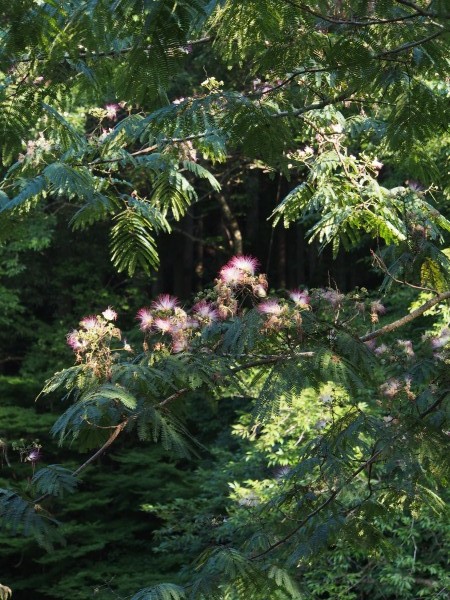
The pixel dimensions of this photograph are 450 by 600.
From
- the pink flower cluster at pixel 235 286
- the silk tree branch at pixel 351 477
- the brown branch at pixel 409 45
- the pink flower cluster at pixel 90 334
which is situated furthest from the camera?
the silk tree branch at pixel 351 477

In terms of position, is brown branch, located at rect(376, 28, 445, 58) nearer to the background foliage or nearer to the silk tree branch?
the background foliage

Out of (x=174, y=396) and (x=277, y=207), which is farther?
(x=277, y=207)

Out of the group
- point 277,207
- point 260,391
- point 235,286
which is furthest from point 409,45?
point 277,207

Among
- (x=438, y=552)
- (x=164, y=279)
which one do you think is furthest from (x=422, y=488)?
(x=164, y=279)

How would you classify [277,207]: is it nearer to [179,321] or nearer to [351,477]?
[179,321]

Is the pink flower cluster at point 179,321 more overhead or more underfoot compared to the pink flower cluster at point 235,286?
more underfoot

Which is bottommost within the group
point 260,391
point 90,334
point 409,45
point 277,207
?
point 260,391

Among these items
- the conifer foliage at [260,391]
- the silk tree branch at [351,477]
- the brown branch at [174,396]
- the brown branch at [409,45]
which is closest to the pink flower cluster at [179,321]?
the conifer foliage at [260,391]

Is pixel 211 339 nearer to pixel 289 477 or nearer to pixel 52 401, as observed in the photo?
pixel 289 477

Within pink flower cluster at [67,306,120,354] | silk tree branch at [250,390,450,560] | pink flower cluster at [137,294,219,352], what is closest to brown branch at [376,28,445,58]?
pink flower cluster at [137,294,219,352]

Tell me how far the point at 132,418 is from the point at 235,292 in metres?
0.56

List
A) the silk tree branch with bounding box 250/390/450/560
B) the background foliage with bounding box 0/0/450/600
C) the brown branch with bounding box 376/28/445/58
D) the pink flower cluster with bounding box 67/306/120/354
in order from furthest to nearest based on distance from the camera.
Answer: the silk tree branch with bounding box 250/390/450/560, the pink flower cluster with bounding box 67/306/120/354, the background foliage with bounding box 0/0/450/600, the brown branch with bounding box 376/28/445/58

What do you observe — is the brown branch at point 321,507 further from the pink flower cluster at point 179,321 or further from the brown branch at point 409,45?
the brown branch at point 409,45

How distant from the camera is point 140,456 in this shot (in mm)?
10250
